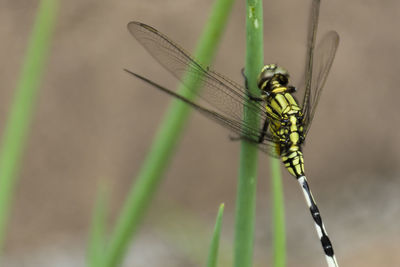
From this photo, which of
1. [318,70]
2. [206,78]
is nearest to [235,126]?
[206,78]

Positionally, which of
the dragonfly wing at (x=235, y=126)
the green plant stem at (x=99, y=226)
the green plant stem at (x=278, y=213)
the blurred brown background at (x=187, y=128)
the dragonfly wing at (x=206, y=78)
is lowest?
the green plant stem at (x=278, y=213)

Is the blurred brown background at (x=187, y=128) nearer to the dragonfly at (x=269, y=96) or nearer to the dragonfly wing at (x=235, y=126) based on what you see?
the dragonfly at (x=269, y=96)

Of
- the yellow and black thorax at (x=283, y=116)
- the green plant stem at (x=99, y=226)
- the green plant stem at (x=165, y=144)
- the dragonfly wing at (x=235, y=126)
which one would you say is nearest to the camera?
the green plant stem at (x=165, y=144)

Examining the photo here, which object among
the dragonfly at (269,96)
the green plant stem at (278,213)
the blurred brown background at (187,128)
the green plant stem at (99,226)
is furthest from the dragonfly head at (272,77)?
the blurred brown background at (187,128)

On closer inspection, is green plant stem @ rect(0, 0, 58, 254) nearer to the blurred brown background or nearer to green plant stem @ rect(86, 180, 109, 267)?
green plant stem @ rect(86, 180, 109, 267)

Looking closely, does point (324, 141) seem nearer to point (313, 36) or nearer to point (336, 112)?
point (336, 112)

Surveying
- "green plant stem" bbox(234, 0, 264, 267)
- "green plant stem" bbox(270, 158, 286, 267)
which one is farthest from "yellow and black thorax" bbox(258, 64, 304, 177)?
"green plant stem" bbox(234, 0, 264, 267)

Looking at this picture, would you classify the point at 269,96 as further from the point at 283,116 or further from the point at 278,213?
the point at 278,213
